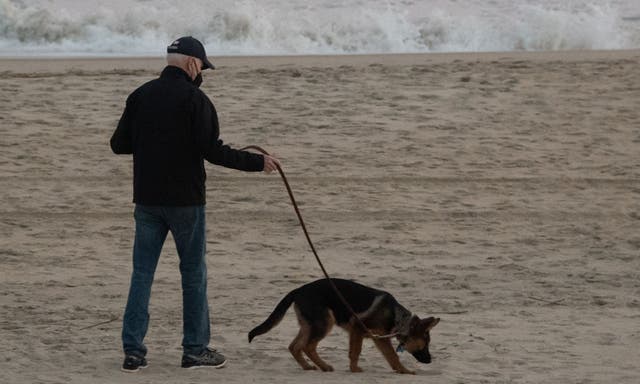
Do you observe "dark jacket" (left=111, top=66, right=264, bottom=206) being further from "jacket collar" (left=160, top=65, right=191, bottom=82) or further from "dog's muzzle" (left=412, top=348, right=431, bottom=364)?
"dog's muzzle" (left=412, top=348, right=431, bottom=364)

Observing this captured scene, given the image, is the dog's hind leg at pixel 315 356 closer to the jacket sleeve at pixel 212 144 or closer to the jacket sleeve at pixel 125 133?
the jacket sleeve at pixel 212 144

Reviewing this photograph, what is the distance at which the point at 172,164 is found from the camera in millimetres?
6969

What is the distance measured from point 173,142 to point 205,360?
1.19 meters

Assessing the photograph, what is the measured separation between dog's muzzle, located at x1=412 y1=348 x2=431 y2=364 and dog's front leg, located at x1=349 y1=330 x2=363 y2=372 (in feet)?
0.96

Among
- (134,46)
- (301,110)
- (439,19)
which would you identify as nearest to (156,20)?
(134,46)

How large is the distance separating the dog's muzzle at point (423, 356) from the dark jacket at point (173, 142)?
132 centimetres

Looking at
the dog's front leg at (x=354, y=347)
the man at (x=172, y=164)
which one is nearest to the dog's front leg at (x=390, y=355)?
the dog's front leg at (x=354, y=347)

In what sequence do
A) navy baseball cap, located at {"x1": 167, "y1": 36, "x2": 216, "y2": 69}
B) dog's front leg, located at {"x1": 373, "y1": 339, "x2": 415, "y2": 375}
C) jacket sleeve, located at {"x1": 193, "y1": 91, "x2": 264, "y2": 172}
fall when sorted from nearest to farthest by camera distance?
1. jacket sleeve, located at {"x1": 193, "y1": 91, "x2": 264, "y2": 172}
2. navy baseball cap, located at {"x1": 167, "y1": 36, "x2": 216, "y2": 69}
3. dog's front leg, located at {"x1": 373, "y1": 339, "x2": 415, "y2": 375}

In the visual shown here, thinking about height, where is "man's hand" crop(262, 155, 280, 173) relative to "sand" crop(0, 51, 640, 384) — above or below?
above

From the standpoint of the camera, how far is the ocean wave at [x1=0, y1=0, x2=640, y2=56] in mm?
19641

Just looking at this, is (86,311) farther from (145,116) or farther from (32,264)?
(145,116)

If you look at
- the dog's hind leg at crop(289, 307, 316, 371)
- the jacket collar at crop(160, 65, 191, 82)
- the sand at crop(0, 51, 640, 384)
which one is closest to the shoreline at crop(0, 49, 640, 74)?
the sand at crop(0, 51, 640, 384)

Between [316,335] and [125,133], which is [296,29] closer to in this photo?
[316,335]

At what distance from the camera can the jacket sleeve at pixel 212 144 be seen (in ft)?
22.7
